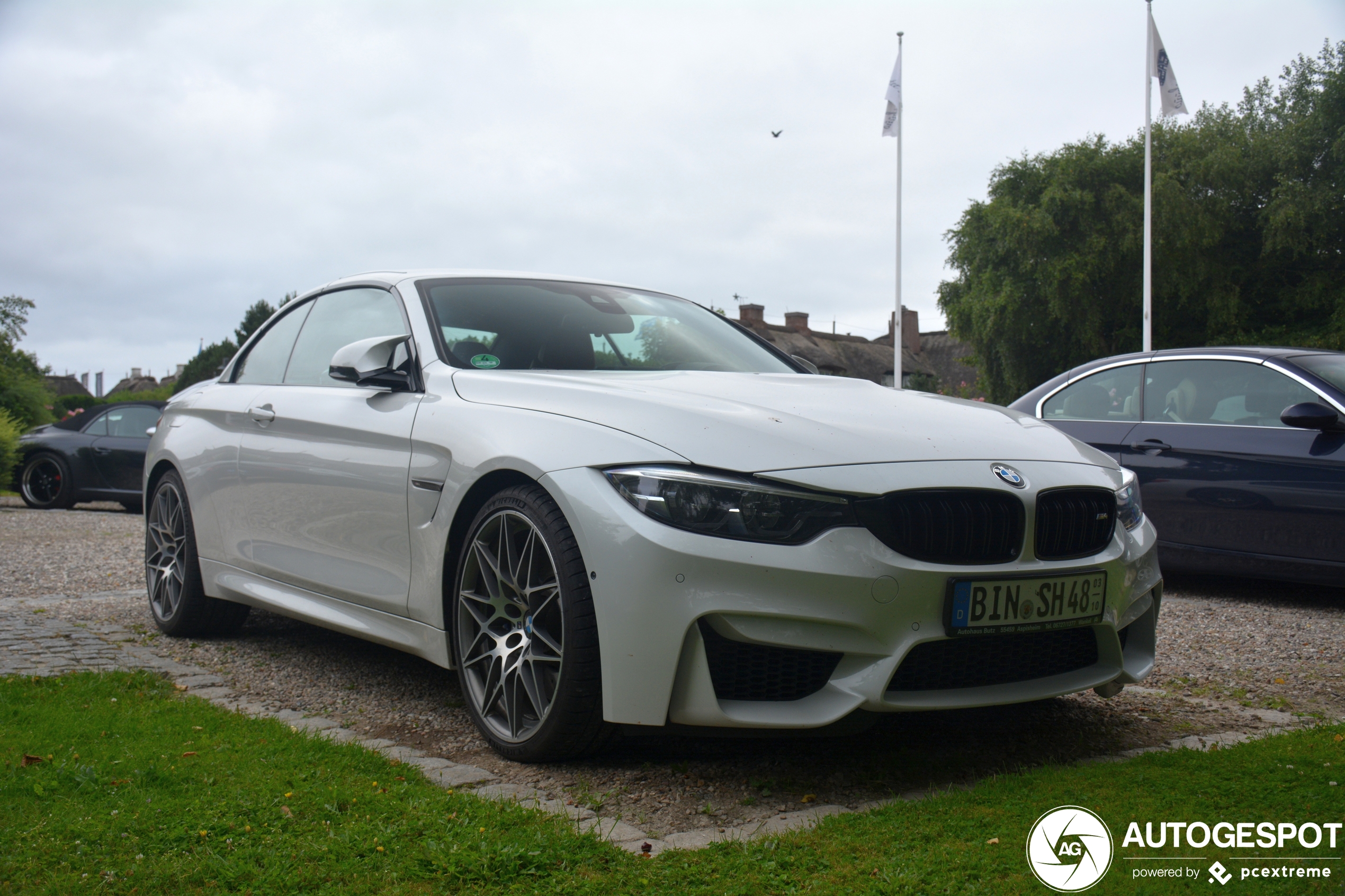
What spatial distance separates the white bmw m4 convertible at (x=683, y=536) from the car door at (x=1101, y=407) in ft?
10.9

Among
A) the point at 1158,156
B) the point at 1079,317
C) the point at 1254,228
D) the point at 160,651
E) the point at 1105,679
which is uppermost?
the point at 1158,156

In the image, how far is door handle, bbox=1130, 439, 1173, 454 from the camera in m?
6.68

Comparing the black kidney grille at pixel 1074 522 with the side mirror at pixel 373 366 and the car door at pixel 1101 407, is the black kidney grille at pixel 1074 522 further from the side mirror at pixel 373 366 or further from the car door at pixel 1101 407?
the car door at pixel 1101 407

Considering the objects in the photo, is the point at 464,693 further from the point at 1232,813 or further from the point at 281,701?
the point at 1232,813

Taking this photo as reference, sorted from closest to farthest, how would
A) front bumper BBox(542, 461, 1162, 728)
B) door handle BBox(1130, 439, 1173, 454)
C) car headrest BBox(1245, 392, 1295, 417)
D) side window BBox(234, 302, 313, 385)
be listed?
front bumper BBox(542, 461, 1162, 728), side window BBox(234, 302, 313, 385), car headrest BBox(1245, 392, 1295, 417), door handle BBox(1130, 439, 1173, 454)

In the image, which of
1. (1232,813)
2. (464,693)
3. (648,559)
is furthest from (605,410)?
(1232,813)

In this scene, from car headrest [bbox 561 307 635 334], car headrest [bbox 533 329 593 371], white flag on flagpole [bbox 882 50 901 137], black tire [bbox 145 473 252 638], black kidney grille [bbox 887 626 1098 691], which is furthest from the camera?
white flag on flagpole [bbox 882 50 901 137]

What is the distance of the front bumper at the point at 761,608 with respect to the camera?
9.38ft

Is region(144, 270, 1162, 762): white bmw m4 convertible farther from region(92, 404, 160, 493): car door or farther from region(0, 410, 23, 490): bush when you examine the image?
region(0, 410, 23, 490): bush

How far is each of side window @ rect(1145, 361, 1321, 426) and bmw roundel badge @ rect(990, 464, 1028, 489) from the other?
3.93 metres

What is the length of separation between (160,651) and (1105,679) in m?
3.94

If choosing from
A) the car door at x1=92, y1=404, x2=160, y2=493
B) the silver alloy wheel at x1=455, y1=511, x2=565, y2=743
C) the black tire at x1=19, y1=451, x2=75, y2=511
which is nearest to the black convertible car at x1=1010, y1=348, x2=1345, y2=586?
the silver alloy wheel at x1=455, y1=511, x2=565, y2=743

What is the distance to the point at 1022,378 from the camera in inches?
1580

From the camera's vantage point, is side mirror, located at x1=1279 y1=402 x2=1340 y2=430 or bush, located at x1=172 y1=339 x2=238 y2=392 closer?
side mirror, located at x1=1279 y1=402 x2=1340 y2=430
